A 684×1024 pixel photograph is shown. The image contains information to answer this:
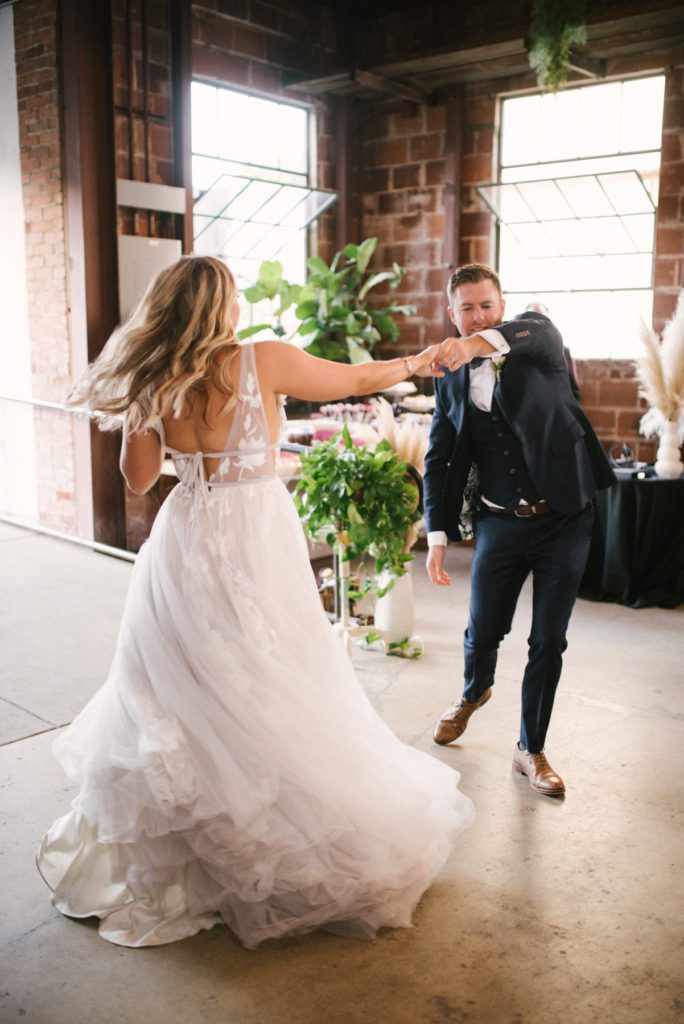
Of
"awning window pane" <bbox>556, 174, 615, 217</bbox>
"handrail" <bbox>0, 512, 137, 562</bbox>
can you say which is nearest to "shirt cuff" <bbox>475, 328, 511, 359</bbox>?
"handrail" <bbox>0, 512, 137, 562</bbox>

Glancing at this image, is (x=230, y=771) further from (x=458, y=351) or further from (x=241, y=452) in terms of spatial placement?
(x=458, y=351)

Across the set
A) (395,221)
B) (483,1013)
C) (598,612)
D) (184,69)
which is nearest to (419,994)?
(483,1013)

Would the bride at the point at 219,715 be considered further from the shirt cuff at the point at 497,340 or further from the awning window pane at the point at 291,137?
the awning window pane at the point at 291,137

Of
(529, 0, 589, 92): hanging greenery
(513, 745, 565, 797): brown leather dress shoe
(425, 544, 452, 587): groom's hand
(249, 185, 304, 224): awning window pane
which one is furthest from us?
(249, 185, 304, 224): awning window pane

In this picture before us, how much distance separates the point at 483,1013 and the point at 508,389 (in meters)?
1.80

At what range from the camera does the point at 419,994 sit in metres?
2.17

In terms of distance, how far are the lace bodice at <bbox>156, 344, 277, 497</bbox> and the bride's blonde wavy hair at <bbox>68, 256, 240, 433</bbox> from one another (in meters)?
0.06

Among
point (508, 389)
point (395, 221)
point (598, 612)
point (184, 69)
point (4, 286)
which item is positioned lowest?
point (598, 612)

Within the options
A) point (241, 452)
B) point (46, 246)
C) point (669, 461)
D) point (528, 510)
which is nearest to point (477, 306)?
point (528, 510)

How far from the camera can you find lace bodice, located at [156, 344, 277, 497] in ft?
7.95

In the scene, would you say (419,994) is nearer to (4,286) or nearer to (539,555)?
(539,555)

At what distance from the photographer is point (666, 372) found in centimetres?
604

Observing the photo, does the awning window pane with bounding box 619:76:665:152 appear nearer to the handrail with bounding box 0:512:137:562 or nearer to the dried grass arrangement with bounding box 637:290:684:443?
the dried grass arrangement with bounding box 637:290:684:443

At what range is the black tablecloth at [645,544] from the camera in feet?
18.8
